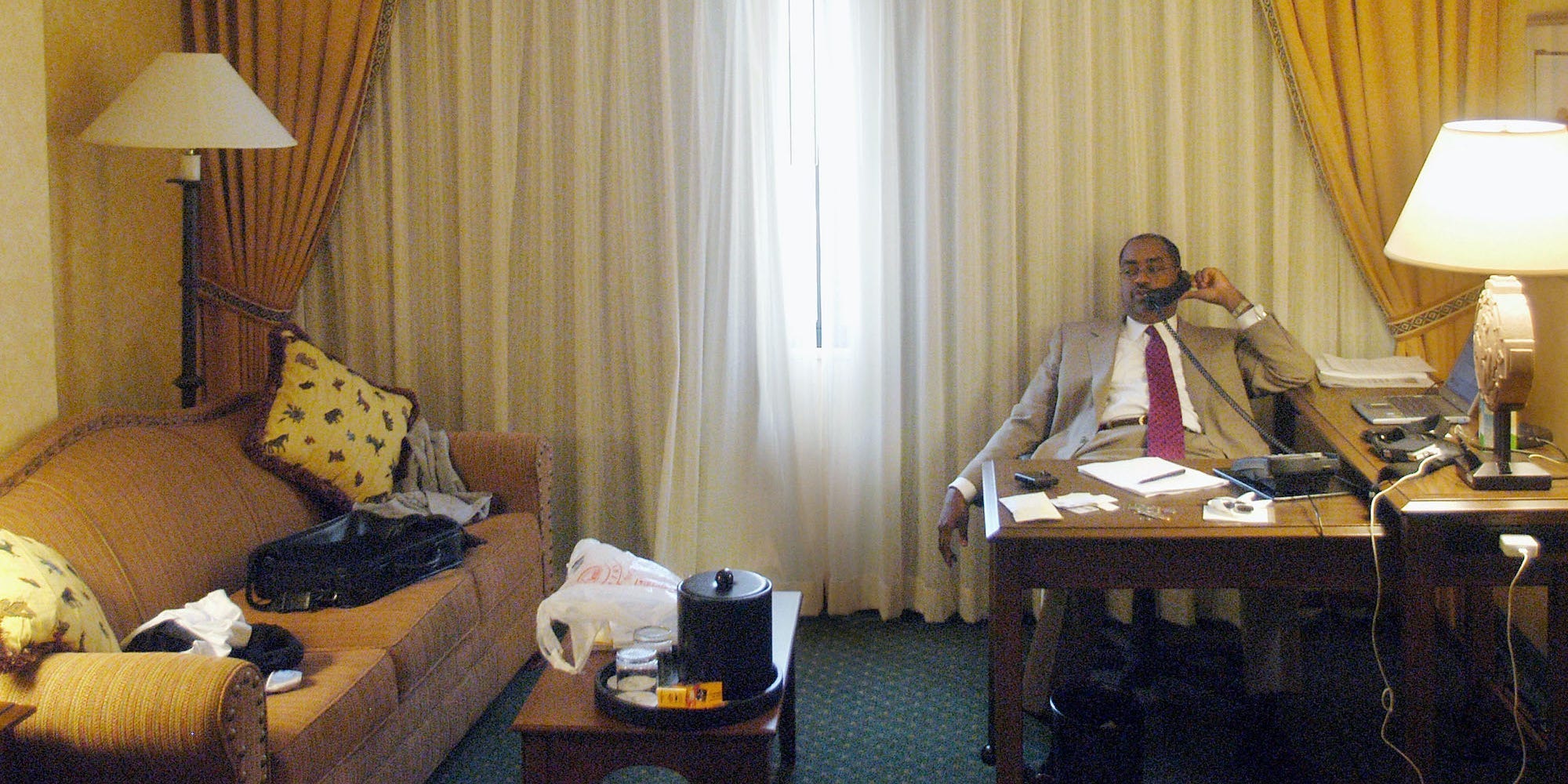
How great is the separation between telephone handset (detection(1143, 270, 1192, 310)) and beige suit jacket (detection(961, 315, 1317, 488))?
9 centimetres

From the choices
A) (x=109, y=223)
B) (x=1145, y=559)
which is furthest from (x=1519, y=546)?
(x=109, y=223)

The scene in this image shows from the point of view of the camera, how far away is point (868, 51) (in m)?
3.94

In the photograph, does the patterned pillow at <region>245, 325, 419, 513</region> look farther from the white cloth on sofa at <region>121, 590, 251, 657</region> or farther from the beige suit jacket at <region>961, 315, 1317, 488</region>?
the beige suit jacket at <region>961, 315, 1317, 488</region>

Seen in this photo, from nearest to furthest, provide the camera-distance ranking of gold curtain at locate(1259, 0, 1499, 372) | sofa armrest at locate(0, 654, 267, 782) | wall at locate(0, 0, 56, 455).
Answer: sofa armrest at locate(0, 654, 267, 782) < wall at locate(0, 0, 56, 455) < gold curtain at locate(1259, 0, 1499, 372)

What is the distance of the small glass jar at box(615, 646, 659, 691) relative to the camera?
2414mm

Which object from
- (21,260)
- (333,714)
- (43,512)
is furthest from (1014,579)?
(21,260)

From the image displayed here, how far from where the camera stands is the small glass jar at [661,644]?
2473 millimetres

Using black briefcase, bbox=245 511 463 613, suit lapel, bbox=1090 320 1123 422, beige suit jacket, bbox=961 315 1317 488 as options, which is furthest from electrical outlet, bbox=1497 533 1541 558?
black briefcase, bbox=245 511 463 613

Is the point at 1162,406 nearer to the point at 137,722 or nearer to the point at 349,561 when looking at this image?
the point at 349,561

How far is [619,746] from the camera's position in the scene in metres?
2.32

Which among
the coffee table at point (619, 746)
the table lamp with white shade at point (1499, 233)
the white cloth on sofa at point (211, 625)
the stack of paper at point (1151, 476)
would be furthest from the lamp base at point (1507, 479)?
the white cloth on sofa at point (211, 625)

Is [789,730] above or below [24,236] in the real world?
below

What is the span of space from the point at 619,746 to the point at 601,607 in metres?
0.40

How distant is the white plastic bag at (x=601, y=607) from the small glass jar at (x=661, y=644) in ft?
0.09
